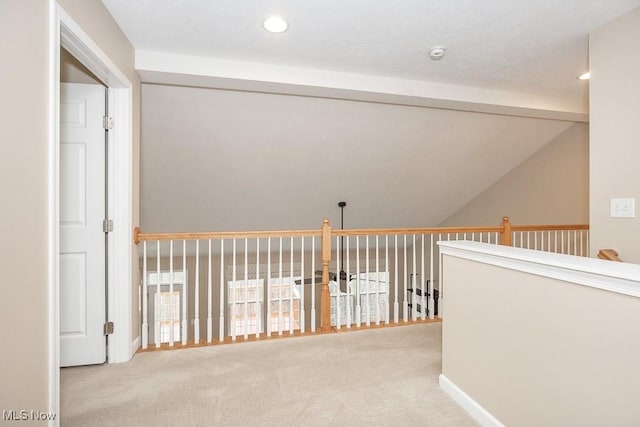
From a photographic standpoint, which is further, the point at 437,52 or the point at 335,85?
the point at 335,85

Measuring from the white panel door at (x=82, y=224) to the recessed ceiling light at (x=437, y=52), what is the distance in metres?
2.54

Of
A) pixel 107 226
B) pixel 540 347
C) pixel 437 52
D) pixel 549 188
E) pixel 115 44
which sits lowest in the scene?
pixel 540 347

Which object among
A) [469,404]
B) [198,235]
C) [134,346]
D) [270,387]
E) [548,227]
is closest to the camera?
[469,404]

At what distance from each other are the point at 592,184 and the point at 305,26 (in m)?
2.35

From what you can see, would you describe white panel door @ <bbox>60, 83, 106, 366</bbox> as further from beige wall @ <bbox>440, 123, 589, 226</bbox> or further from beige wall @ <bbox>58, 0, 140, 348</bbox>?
beige wall @ <bbox>440, 123, 589, 226</bbox>

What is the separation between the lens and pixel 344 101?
3656 millimetres

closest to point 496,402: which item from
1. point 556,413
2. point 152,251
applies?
point 556,413

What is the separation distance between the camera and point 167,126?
3541 mm

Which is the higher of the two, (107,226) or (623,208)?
(623,208)

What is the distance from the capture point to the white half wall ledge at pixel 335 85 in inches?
110

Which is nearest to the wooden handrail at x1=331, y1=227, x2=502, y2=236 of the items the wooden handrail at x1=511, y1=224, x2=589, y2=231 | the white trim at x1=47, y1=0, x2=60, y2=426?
the wooden handrail at x1=511, y1=224, x2=589, y2=231

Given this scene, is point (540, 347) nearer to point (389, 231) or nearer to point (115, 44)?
point (389, 231)

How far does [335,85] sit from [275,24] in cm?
95

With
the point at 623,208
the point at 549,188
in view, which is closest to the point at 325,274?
the point at 623,208
